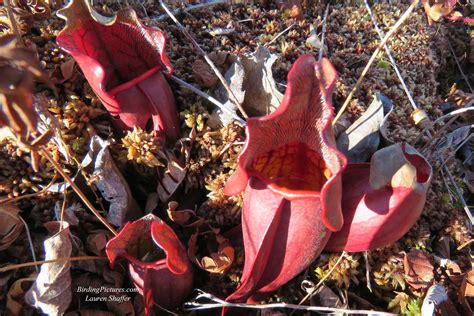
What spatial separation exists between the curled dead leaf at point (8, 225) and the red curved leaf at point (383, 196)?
1.05 metres

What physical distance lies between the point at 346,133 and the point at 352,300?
1.95 ft

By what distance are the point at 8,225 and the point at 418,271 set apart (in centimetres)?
139

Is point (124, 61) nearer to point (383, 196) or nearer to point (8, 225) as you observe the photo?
point (8, 225)

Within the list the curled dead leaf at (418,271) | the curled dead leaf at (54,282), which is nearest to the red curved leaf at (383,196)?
the curled dead leaf at (418,271)

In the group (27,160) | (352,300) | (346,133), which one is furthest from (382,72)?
(27,160)

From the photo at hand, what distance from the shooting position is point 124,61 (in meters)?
1.49

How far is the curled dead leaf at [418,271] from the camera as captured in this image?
140cm

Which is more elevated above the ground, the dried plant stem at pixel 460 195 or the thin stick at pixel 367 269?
the dried plant stem at pixel 460 195

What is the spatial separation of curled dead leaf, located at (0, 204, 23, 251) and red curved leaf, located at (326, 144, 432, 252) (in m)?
1.05

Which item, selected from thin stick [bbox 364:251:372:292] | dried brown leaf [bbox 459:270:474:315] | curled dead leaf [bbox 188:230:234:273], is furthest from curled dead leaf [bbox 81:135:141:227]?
dried brown leaf [bbox 459:270:474:315]

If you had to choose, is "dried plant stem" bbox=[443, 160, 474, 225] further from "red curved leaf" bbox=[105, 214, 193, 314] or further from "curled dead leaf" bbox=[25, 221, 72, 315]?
"curled dead leaf" bbox=[25, 221, 72, 315]

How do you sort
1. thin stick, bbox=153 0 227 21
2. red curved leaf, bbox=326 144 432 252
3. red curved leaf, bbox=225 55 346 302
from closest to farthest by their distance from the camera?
red curved leaf, bbox=225 55 346 302 → red curved leaf, bbox=326 144 432 252 → thin stick, bbox=153 0 227 21

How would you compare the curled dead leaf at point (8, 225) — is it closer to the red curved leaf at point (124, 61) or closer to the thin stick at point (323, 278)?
the red curved leaf at point (124, 61)

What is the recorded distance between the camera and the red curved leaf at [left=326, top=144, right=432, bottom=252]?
3.77 ft
